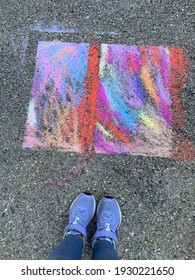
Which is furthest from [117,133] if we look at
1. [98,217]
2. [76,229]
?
[76,229]

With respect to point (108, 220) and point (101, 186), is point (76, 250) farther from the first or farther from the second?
point (101, 186)

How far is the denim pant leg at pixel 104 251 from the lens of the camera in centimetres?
196

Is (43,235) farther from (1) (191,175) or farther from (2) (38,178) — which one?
(1) (191,175)

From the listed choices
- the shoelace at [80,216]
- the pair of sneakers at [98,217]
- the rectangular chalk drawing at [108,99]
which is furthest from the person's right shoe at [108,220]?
the rectangular chalk drawing at [108,99]

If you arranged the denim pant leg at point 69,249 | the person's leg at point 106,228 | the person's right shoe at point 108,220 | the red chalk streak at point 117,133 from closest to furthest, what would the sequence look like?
the denim pant leg at point 69,249
the person's leg at point 106,228
the person's right shoe at point 108,220
the red chalk streak at point 117,133

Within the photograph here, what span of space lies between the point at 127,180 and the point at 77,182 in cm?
37

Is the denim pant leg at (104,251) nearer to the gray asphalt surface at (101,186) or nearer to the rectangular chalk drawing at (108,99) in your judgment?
the gray asphalt surface at (101,186)

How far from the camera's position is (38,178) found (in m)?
2.36

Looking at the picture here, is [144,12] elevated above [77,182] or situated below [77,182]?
above

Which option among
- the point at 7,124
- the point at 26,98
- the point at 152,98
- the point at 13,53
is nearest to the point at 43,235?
the point at 7,124

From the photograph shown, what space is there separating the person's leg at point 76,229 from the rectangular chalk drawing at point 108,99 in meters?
Answer: 0.38

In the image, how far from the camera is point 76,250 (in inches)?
78.9

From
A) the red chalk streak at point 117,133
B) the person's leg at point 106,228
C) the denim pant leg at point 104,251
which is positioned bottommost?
the denim pant leg at point 104,251

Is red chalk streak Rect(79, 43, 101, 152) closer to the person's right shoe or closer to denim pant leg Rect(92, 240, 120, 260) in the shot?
the person's right shoe
